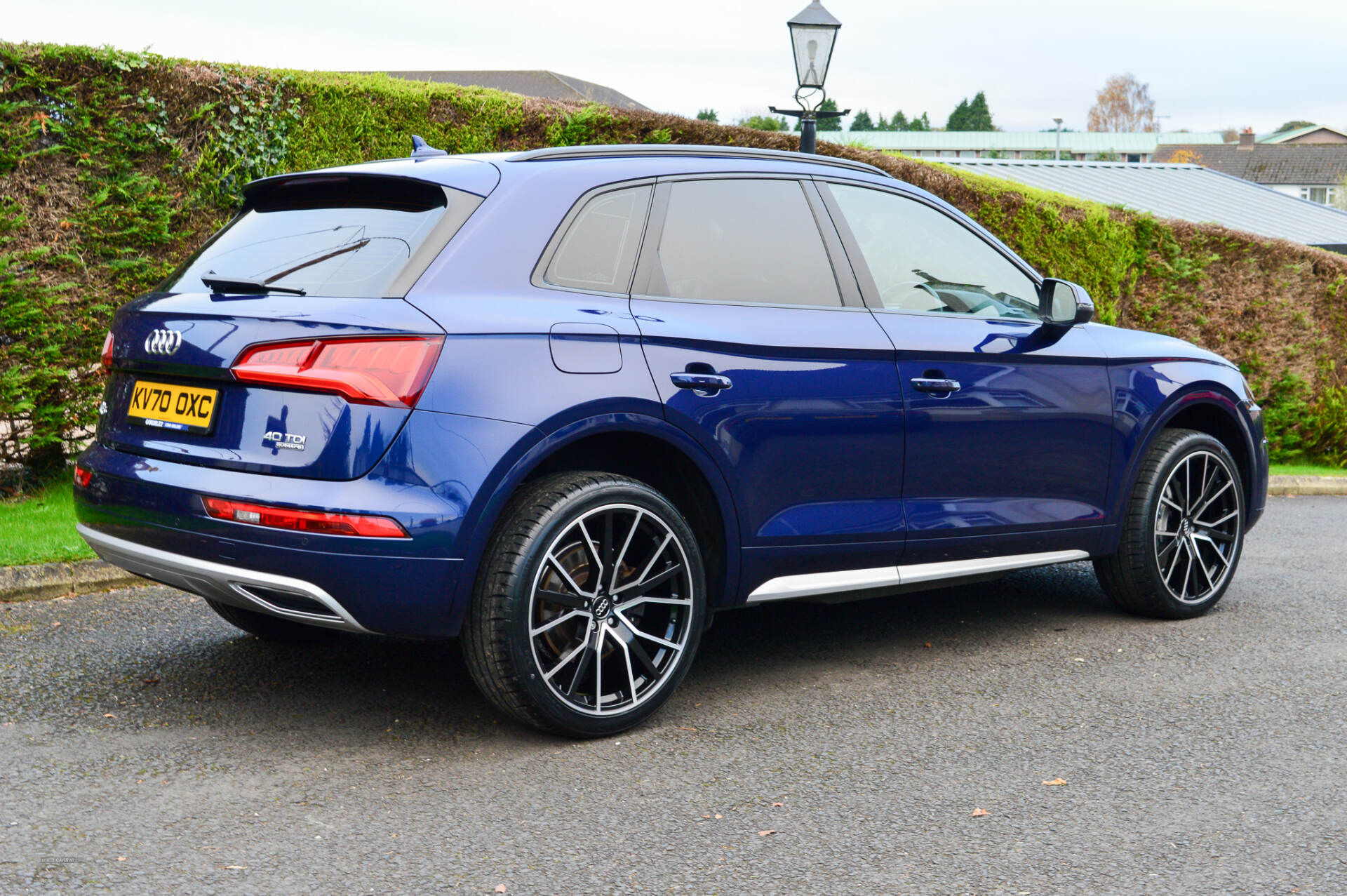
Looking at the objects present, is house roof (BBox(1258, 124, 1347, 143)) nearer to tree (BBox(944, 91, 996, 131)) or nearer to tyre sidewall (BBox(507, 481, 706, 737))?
tree (BBox(944, 91, 996, 131))

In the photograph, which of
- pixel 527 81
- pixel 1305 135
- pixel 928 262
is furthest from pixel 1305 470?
pixel 1305 135

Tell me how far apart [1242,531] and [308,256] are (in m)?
4.43

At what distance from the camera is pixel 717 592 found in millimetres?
4301

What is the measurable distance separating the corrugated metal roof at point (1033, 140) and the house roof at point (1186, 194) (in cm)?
6084

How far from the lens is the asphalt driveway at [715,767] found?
3.08 metres

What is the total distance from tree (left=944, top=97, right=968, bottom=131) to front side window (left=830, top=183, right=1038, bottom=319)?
162 m

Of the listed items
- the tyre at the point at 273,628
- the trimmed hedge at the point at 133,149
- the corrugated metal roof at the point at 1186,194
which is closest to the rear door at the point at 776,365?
the tyre at the point at 273,628

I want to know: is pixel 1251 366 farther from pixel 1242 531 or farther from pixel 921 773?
pixel 921 773

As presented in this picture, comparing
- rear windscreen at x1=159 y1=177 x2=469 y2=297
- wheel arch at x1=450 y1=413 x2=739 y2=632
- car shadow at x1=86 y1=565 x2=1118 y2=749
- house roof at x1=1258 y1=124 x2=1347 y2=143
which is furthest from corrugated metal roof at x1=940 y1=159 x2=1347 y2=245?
house roof at x1=1258 y1=124 x2=1347 y2=143

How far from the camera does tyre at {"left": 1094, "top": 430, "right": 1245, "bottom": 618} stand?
5.52m

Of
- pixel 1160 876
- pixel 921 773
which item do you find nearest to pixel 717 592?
pixel 921 773

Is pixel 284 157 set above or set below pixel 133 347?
above

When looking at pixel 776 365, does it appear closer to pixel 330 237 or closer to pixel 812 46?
pixel 330 237

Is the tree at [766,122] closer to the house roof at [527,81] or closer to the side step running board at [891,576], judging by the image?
the house roof at [527,81]
